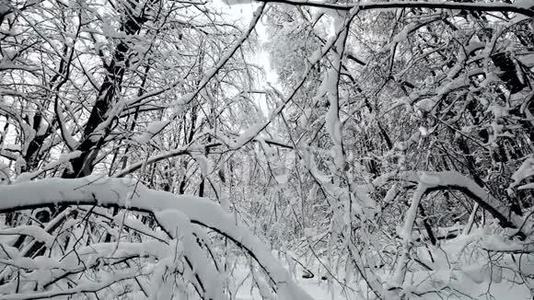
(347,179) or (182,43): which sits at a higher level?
(182,43)

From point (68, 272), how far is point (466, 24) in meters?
4.83

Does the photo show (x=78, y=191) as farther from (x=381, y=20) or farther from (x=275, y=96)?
(x=381, y=20)

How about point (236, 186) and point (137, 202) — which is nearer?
point (137, 202)

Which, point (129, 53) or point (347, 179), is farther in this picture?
point (129, 53)

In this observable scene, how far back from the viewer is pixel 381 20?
781 cm

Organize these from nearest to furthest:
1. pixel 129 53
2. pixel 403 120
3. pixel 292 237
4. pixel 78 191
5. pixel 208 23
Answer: pixel 78 191 → pixel 292 237 → pixel 129 53 → pixel 208 23 → pixel 403 120

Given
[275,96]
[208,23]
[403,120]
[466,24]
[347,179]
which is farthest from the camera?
[403,120]

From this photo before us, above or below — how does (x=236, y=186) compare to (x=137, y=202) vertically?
above

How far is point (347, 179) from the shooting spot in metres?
1.86

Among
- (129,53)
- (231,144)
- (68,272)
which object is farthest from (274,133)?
(129,53)

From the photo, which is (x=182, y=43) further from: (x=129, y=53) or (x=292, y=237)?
(x=292, y=237)

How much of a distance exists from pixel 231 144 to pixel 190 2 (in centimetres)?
245

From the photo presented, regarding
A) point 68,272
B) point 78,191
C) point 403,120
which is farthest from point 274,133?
point 403,120

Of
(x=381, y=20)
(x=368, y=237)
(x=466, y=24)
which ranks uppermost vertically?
(x=381, y=20)
